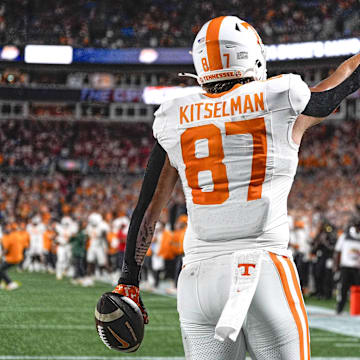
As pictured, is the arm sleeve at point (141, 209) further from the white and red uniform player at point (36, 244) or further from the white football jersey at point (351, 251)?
the white and red uniform player at point (36, 244)

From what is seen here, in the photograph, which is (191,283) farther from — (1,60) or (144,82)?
(144,82)

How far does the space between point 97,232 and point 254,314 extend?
14.4 meters

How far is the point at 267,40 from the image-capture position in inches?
1000

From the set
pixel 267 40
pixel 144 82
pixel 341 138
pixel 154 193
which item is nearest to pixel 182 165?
pixel 154 193

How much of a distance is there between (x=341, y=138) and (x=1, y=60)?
11.1 m

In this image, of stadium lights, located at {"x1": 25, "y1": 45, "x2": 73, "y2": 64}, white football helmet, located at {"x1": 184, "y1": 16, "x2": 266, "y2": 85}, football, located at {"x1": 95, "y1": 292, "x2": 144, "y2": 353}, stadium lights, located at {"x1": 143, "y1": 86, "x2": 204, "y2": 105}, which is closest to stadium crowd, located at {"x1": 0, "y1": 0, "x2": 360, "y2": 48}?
stadium lights, located at {"x1": 25, "y1": 45, "x2": 73, "y2": 64}

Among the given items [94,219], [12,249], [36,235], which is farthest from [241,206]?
[36,235]

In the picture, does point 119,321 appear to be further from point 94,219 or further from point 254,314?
point 94,219

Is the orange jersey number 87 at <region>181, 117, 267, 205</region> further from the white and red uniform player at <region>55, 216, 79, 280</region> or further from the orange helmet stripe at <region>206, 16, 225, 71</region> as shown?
the white and red uniform player at <region>55, 216, 79, 280</region>

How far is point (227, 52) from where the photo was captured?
2.42 metres

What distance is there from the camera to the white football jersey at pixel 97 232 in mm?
16391

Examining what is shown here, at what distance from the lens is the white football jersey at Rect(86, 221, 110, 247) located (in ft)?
53.8

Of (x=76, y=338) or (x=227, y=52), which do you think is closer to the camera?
(x=227, y=52)

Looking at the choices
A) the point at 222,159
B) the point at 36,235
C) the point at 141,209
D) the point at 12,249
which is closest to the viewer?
the point at 222,159
